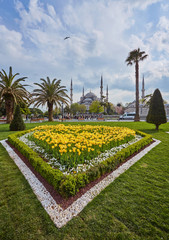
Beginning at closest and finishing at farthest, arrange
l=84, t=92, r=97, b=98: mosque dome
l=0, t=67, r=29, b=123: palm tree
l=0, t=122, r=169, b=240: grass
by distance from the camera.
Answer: l=0, t=122, r=169, b=240: grass, l=0, t=67, r=29, b=123: palm tree, l=84, t=92, r=97, b=98: mosque dome

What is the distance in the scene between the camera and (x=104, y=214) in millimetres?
2197

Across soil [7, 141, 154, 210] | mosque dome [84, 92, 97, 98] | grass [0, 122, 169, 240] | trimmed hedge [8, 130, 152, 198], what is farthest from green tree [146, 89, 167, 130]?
mosque dome [84, 92, 97, 98]

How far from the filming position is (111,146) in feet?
18.0

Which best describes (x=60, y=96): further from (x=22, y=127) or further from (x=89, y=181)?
(x=89, y=181)

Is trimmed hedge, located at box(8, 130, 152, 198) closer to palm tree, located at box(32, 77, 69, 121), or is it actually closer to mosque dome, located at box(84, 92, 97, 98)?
palm tree, located at box(32, 77, 69, 121)

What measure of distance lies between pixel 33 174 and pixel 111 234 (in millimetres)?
2628

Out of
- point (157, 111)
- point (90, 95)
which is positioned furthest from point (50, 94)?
point (90, 95)

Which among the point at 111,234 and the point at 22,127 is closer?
the point at 111,234

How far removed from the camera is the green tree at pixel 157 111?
10977mm

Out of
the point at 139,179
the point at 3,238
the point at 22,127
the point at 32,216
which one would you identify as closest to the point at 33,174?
the point at 32,216

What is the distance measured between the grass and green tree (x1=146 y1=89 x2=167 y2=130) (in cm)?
907

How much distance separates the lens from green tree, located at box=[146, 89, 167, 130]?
1098 centimetres

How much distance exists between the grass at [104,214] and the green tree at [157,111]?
29.8 ft

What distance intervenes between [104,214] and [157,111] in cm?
1135
